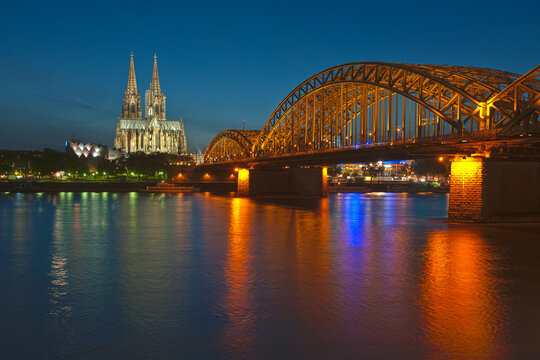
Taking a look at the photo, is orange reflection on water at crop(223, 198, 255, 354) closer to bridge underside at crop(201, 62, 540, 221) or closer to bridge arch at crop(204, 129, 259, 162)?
bridge underside at crop(201, 62, 540, 221)

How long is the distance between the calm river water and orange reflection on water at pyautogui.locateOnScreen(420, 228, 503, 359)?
0.20ft

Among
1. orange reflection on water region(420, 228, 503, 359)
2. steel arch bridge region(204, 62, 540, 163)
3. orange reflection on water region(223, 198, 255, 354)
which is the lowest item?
orange reflection on water region(223, 198, 255, 354)

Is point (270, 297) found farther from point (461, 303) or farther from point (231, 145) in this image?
point (231, 145)

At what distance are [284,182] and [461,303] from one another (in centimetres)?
8579

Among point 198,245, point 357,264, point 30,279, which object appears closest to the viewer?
point 30,279

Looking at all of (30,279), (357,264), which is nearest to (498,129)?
(357,264)

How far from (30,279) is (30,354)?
9.19 metres

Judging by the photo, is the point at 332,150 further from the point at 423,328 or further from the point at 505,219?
the point at 423,328

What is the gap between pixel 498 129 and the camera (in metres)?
39.3

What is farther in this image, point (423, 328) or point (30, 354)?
point (423, 328)

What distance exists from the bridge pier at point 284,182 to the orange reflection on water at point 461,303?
232 ft

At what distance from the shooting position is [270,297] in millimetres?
17281

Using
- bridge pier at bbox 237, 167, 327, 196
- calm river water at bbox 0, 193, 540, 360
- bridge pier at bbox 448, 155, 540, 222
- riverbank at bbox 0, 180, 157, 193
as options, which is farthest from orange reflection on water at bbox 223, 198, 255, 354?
riverbank at bbox 0, 180, 157, 193

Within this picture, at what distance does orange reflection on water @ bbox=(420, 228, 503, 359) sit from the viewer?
40.6ft
